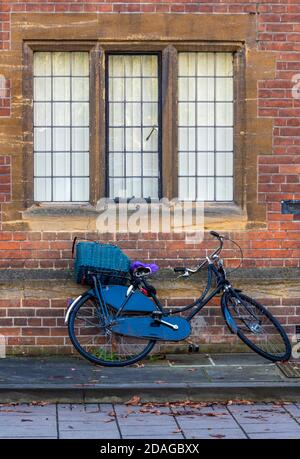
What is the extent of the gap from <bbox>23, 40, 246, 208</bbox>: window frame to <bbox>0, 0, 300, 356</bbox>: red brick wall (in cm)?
23

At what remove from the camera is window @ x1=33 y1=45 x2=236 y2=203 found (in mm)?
10867

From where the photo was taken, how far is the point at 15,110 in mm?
10680

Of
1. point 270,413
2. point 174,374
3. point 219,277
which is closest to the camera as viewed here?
point 270,413

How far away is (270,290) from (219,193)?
1.17 m

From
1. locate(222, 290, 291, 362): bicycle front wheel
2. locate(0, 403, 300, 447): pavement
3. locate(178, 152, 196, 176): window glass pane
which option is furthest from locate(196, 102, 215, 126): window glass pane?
locate(0, 403, 300, 447): pavement

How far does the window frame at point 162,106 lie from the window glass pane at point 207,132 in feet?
0.33

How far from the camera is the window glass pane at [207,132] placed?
36.1 feet

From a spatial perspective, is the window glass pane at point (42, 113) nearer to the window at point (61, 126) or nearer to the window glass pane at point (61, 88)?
the window at point (61, 126)

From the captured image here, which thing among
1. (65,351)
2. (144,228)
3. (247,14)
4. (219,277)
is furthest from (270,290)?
(247,14)

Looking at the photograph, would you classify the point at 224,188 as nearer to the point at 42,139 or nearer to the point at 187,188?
the point at 187,188

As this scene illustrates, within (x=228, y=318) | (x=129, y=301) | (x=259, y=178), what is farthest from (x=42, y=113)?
(x=228, y=318)

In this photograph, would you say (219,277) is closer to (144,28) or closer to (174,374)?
(174,374)

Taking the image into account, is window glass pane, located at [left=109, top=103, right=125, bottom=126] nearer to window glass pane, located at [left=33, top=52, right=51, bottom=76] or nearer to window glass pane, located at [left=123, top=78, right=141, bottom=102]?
window glass pane, located at [left=123, top=78, right=141, bottom=102]

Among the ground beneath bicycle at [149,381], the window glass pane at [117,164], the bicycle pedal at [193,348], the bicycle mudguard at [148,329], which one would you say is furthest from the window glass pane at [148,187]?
the ground beneath bicycle at [149,381]
